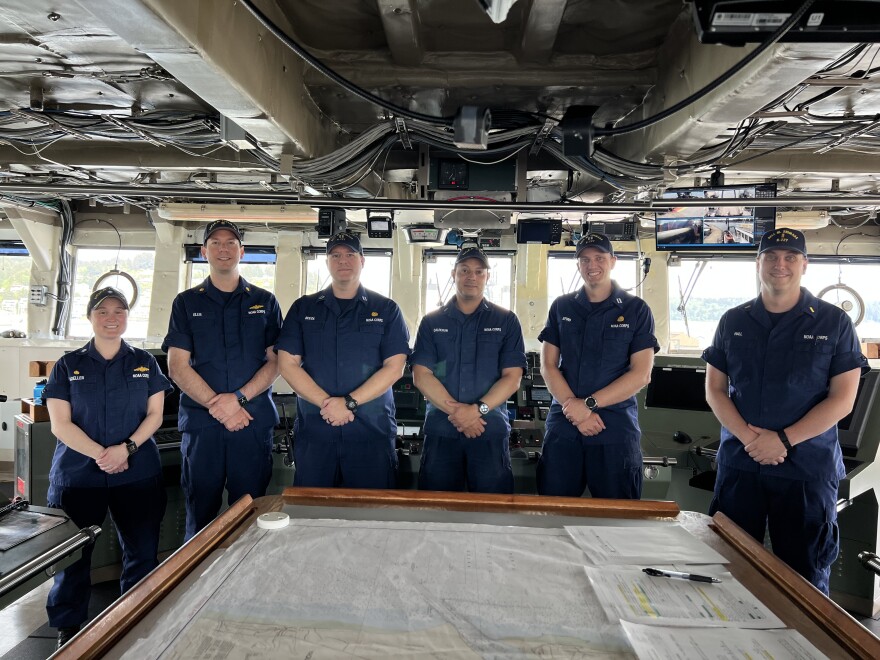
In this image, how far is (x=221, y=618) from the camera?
0.86 metres

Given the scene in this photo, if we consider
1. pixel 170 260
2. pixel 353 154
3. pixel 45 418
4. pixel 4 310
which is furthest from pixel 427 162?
pixel 4 310

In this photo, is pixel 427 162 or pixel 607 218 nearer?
pixel 427 162

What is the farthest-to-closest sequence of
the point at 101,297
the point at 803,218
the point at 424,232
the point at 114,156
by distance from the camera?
the point at 803,218
the point at 424,232
the point at 114,156
the point at 101,297

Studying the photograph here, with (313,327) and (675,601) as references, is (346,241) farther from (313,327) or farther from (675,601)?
(675,601)

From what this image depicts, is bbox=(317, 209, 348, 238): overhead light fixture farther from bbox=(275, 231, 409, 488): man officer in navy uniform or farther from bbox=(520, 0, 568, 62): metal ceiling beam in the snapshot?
bbox=(520, 0, 568, 62): metal ceiling beam

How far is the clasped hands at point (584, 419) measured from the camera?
7.42 feet

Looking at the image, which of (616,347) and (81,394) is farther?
(616,347)

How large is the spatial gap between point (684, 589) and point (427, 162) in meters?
2.53

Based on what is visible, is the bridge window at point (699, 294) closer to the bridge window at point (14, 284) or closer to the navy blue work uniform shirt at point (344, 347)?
the navy blue work uniform shirt at point (344, 347)

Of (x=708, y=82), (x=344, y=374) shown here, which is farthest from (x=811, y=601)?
(x=344, y=374)

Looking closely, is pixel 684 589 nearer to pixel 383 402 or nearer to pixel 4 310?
pixel 383 402

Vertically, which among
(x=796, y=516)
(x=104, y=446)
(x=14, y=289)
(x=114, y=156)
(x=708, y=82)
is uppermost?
(x=114, y=156)

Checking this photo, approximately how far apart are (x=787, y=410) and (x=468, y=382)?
1.27 m

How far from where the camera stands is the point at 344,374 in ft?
8.01
